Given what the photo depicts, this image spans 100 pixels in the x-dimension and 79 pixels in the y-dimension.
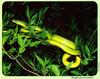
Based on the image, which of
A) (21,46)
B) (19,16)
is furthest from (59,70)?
(19,16)

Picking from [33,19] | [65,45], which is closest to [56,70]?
[65,45]

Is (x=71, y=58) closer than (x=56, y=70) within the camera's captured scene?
No

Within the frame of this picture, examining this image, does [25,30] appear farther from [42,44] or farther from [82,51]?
[82,51]

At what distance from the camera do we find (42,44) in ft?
6.55

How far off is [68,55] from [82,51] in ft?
0.31

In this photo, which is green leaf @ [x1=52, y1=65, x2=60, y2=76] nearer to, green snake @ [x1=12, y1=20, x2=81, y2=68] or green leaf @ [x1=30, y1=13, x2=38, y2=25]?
green snake @ [x1=12, y1=20, x2=81, y2=68]

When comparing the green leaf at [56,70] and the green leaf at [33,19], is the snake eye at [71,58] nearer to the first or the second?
the green leaf at [56,70]

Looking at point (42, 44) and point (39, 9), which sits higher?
point (39, 9)

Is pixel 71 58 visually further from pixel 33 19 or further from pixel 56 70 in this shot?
pixel 33 19

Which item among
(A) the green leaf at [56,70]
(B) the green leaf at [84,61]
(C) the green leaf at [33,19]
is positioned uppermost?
(C) the green leaf at [33,19]

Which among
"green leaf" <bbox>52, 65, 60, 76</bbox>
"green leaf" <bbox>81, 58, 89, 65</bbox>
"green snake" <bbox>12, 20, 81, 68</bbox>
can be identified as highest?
"green snake" <bbox>12, 20, 81, 68</bbox>

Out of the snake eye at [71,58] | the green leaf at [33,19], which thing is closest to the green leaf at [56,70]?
the snake eye at [71,58]

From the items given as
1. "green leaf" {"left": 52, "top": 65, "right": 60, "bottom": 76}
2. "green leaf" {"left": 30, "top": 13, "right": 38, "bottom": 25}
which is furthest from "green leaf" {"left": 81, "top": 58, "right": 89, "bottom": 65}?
"green leaf" {"left": 30, "top": 13, "right": 38, "bottom": 25}

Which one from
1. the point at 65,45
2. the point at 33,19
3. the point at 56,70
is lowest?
the point at 56,70
